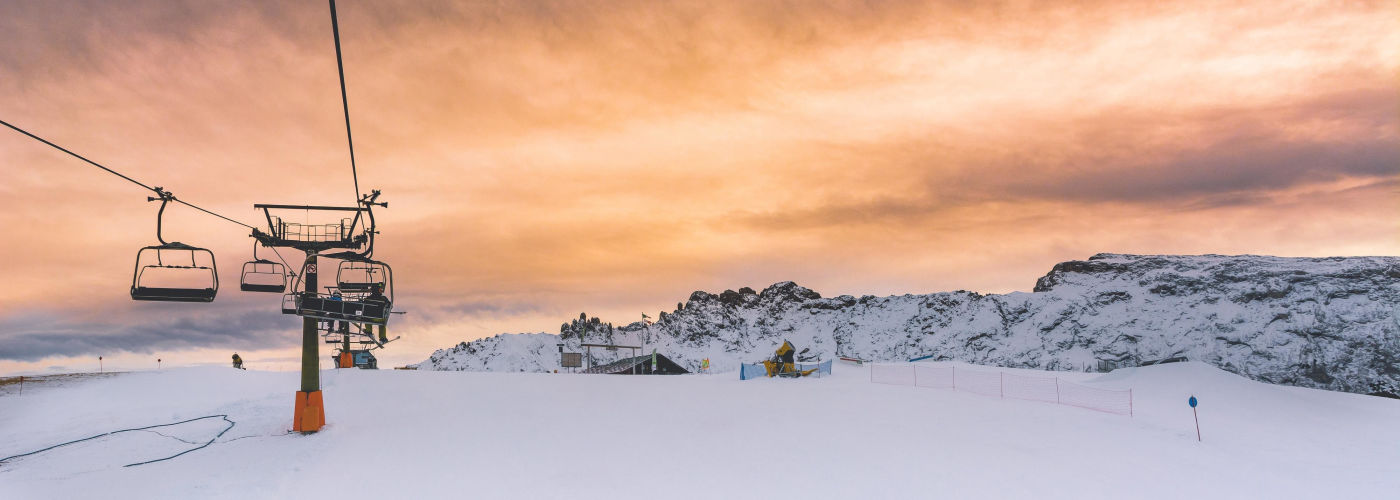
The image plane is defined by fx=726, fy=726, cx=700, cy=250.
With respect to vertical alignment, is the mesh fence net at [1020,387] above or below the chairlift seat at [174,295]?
below

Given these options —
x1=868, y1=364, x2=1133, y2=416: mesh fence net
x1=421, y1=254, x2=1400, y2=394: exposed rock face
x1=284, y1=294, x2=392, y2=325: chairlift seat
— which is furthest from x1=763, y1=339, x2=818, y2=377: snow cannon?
x1=284, y1=294, x2=392, y2=325: chairlift seat

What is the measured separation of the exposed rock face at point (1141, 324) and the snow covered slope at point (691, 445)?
4653cm

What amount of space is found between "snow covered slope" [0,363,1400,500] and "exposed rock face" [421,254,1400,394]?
153 ft

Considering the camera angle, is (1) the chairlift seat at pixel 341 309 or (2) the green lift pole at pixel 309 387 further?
(2) the green lift pole at pixel 309 387

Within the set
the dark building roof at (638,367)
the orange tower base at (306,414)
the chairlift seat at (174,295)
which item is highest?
the chairlift seat at (174,295)

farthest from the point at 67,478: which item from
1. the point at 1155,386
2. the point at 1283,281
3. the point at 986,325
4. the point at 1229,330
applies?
the point at 986,325

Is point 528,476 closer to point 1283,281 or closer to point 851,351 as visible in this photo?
point 1283,281

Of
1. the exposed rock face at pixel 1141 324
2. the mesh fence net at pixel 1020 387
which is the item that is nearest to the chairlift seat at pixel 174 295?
the mesh fence net at pixel 1020 387

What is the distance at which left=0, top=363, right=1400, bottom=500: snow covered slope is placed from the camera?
65.1 ft

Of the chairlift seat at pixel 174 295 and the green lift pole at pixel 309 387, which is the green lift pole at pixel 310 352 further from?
the chairlift seat at pixel 174 295

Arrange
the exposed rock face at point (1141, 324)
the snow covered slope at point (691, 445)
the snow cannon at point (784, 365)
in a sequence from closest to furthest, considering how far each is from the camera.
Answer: the snow covered slope at point (691, 445), the snow cannon at point (784, 365), the exposed rock face at point (1141, 324)

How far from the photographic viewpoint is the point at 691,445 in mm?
24094

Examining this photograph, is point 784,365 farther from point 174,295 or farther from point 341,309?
point 174,295

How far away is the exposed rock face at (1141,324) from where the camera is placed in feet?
262
